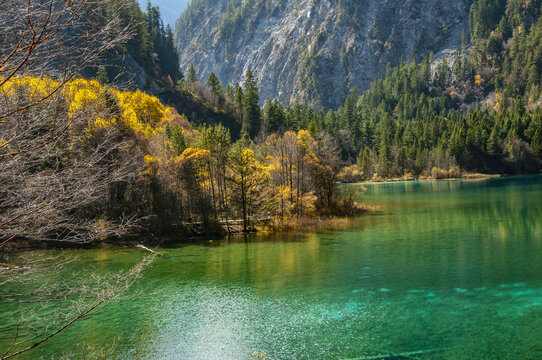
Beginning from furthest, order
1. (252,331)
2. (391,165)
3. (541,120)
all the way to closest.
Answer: (391,165) → (541,120) → (252,331)

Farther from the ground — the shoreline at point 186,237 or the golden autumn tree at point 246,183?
the golden autumn tree at point 246,183

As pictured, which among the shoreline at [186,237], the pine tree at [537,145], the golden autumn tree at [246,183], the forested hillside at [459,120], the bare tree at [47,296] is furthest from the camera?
the forested hillside at [459,120]

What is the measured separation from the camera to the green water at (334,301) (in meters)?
12.7

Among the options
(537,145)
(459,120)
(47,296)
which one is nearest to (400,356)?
(47,296)

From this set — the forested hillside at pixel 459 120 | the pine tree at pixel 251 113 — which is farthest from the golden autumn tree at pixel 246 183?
the pine tree at pixel 251 113

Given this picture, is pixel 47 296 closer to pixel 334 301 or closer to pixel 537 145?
pixel 334 301

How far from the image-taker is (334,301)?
1700 centimetres

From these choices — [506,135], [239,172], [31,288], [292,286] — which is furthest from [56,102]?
[506,135]

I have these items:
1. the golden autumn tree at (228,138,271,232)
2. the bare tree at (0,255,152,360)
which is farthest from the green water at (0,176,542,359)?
the golden autumn tree at (228,138,271,232)

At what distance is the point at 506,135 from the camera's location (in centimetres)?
11550

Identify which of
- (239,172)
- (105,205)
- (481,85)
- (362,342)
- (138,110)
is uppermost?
(481,85)

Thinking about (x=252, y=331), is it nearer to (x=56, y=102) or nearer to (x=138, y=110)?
(x=56, y=102)

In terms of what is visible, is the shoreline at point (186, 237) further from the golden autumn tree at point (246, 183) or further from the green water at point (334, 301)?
the green water at point (334, 301)

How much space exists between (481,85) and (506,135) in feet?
291
